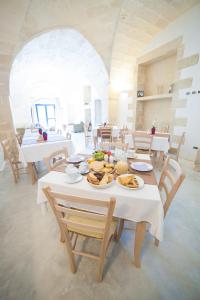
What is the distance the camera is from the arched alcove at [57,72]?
4246 millimetres

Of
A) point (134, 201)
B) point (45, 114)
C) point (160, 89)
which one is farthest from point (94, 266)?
Result: point (45, 114)

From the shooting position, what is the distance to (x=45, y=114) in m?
10.9

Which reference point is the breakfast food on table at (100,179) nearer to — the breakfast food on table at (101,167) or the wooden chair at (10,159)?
the breakfast food on table at (101,167)

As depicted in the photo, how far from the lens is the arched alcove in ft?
13.9

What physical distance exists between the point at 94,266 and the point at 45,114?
11.4 meters

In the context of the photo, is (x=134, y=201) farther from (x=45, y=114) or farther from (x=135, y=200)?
(x=45, y=114)

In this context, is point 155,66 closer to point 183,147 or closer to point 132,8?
point 132,8

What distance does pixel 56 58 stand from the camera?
539cm

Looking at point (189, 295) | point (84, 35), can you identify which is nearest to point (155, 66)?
point (84, 35)

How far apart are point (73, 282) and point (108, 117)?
5.54 m

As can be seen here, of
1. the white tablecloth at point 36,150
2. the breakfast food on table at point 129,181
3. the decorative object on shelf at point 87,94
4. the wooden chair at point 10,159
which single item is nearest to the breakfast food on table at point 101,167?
the breakfast food on table at point 129,181

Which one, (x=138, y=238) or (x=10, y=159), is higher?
(x=10, y=159)

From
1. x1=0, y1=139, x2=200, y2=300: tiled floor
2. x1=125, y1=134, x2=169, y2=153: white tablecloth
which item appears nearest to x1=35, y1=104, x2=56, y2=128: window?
x1=125, y1=134, x2=169, y2=153: white tablecloth

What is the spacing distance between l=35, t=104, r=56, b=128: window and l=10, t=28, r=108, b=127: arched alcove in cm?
28
